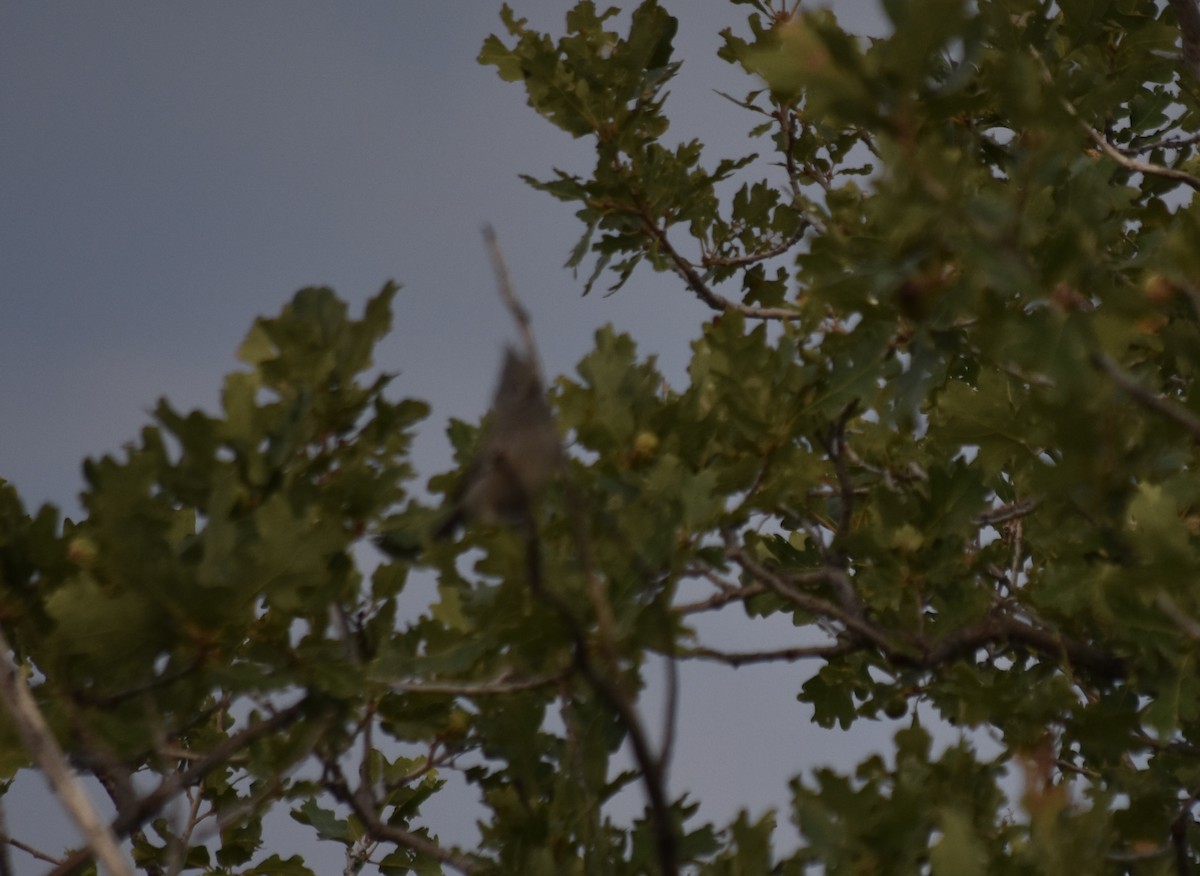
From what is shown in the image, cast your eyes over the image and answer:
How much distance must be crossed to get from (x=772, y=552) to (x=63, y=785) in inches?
117

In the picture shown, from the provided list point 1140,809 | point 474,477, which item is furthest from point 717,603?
point 474,477

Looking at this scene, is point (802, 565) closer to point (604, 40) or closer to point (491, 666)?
point (491, 666)

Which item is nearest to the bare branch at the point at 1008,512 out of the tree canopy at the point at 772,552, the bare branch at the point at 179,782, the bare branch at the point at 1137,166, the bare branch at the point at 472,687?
the tree canopy at the point at 772,552

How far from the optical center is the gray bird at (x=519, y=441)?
162 cm

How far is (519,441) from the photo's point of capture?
5.54 ft

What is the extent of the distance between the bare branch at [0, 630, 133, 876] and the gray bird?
70 cm

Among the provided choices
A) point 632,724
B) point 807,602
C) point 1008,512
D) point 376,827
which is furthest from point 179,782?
point 1008,512

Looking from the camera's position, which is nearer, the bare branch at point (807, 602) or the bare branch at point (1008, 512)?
the bare branch at point (807, 602)

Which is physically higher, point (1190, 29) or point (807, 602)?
point (1190, 29)

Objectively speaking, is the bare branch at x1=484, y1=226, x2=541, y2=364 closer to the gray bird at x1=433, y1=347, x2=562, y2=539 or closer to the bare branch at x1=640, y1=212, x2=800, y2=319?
the gray bird at x1=433, y1=347, x2=562, y2=539

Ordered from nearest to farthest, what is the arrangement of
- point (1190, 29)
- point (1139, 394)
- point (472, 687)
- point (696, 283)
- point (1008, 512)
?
point (1139, 394), point (472, 687), point (1008, 512), point (1190, 29), point (696, 283)

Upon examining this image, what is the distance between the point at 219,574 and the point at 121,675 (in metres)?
0.34

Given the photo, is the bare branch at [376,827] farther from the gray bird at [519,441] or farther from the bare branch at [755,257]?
the bare branch at [755,257]

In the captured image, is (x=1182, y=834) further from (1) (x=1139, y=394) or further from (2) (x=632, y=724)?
(2) (x=632, y=724)
